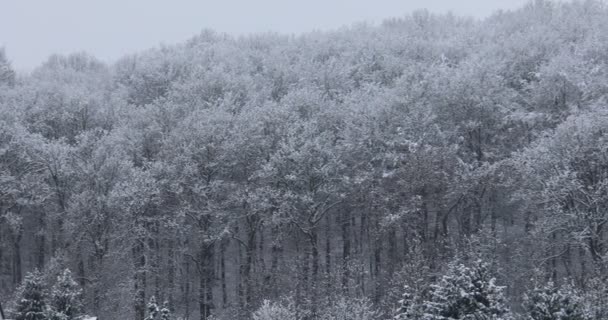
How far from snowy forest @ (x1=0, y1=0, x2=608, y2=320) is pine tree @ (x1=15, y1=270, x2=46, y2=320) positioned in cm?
11

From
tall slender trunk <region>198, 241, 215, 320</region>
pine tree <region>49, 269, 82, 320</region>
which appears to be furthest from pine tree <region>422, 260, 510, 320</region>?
pine tree <region>49, 269, 82, 320</region>

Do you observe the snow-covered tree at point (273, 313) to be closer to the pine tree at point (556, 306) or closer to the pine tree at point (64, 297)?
the pine tree at point (64, 297)

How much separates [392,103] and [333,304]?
19.9m

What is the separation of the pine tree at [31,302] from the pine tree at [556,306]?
26.0 m

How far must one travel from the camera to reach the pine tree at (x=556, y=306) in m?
32.2

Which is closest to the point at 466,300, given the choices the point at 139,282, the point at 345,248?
the point at 345,248

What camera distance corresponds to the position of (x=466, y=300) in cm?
3309

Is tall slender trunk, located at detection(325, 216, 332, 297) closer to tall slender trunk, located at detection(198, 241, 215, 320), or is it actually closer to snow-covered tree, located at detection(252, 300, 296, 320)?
snow-covered tree, located at detection(252, 300, 296, 320)

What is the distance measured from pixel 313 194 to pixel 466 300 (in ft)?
60.6

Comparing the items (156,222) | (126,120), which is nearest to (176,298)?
(156,222)

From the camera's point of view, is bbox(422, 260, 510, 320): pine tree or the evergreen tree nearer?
bbox(422, 260, 510, 320): pine tree

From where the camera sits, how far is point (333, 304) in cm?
3928

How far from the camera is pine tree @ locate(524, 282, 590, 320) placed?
106 feet

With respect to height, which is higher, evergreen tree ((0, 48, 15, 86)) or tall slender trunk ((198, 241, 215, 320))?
evergreen tree ((0, 48, 15, 86))
